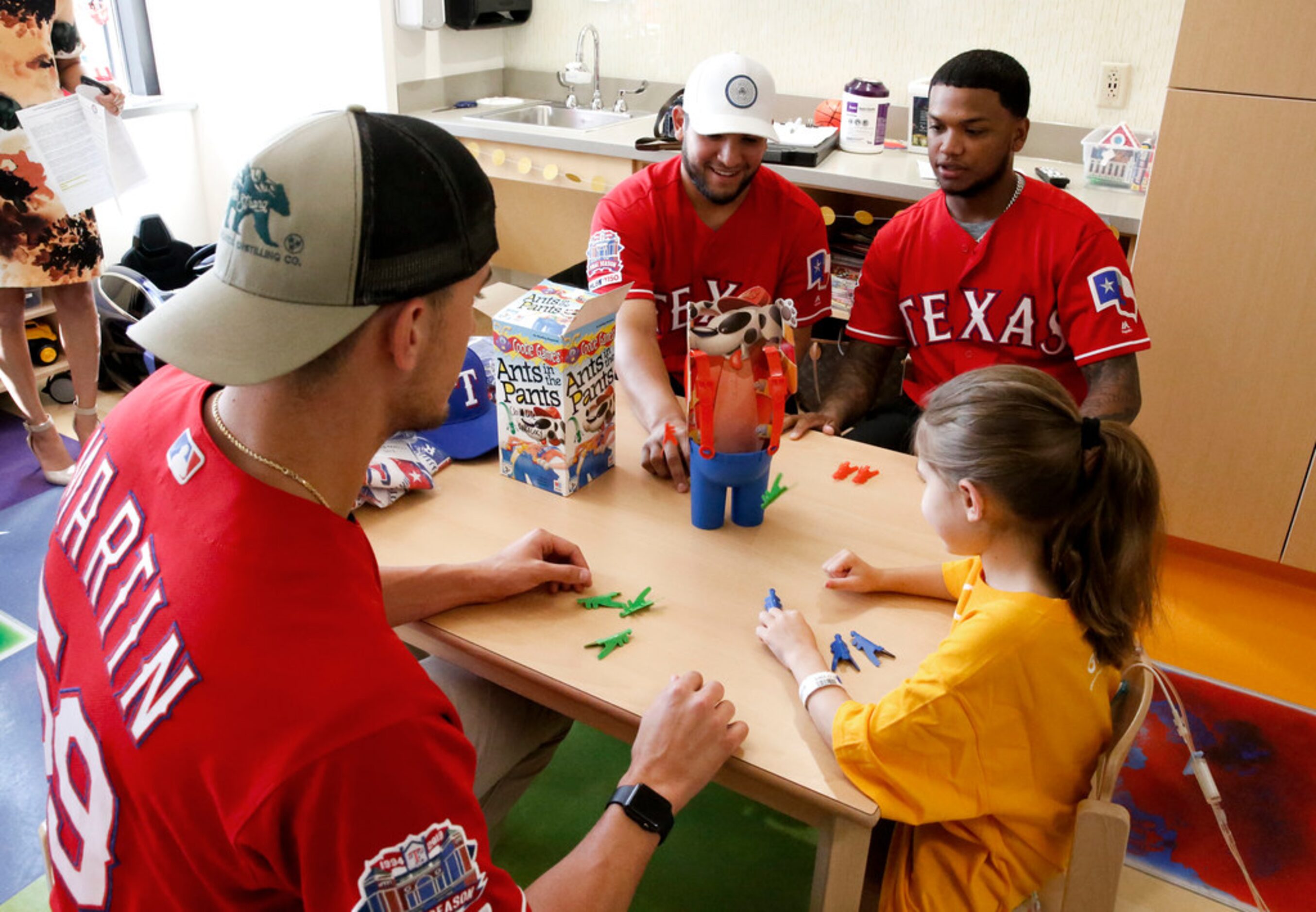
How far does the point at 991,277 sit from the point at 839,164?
1.14 meters

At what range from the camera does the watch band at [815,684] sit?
1150 millimetres

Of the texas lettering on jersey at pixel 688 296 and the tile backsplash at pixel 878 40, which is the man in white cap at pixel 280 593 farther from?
the tile backsplash at pixel 878 40

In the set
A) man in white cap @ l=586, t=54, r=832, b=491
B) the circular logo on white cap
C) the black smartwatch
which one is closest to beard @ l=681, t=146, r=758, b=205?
man in white cap @ l=586, t=54, r=832, b=491

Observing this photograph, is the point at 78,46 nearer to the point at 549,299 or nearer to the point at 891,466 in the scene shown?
the point at 549,299

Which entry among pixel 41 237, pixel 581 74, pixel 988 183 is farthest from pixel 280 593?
pixel 581 74

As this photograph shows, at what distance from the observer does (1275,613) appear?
8.59 ft

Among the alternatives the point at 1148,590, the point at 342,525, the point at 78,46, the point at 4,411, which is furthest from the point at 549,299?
the point at 4,411

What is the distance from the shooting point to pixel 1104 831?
3.58 ft

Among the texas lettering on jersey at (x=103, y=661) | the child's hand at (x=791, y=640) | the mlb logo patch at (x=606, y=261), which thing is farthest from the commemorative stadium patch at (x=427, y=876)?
the mlb logo patch at (x=606, y=261)

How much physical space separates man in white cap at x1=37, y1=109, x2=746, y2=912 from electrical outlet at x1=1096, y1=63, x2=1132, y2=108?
2823mm

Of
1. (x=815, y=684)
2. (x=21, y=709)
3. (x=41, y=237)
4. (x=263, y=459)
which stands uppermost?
(x=263, y=459)

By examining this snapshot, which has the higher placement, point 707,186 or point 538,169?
point 707,186

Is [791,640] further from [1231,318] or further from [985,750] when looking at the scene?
[1231,318]

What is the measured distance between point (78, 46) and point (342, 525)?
Answer: 8.37 ft
